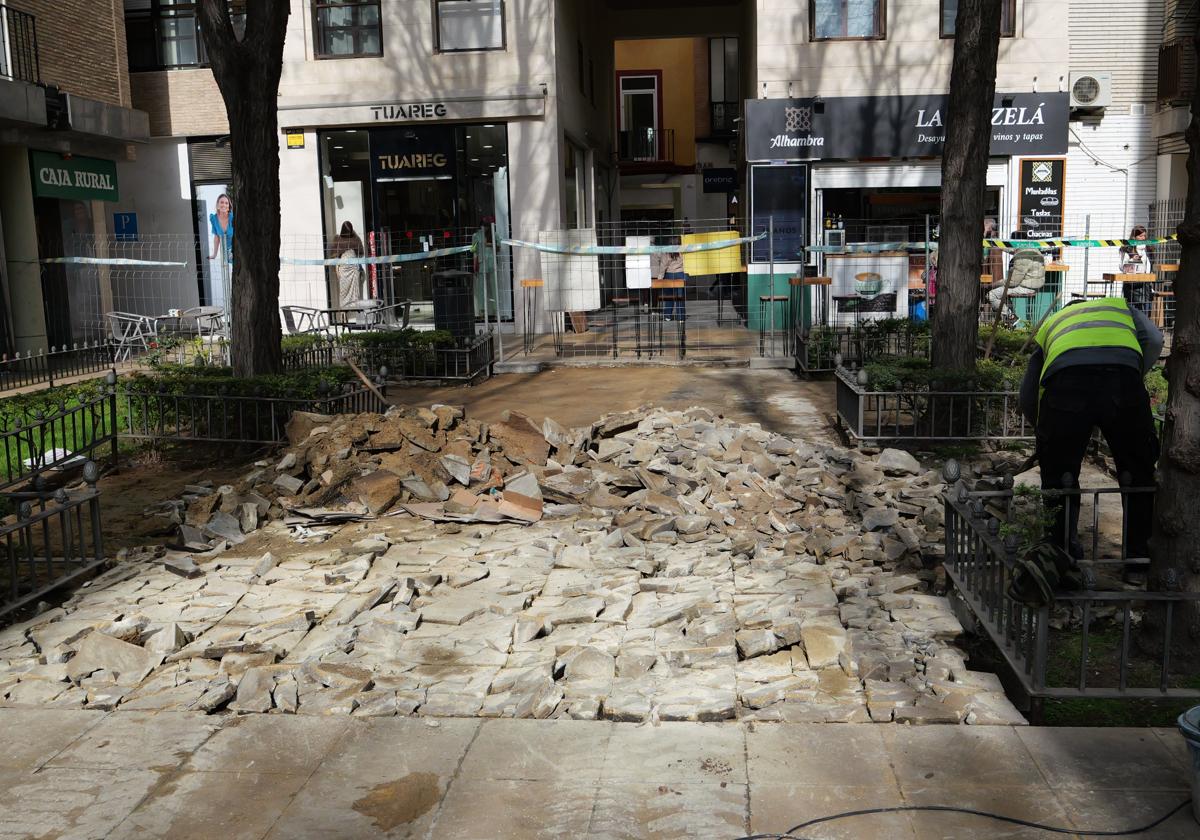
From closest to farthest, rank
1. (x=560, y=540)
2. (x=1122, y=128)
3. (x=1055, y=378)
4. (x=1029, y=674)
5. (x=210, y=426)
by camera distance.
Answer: (x=1029, y=674), (x=1055, y=378), (x=560, y=540), (x=210, y=426), (x=1122, y=128)

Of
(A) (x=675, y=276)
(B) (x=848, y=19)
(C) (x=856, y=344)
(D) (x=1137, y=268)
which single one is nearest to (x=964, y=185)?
(C) (x=856, y=344)

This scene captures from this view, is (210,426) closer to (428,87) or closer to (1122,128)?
(428,87)

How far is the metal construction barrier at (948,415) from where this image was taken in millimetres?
10750

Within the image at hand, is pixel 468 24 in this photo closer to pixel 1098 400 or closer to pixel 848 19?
pixel 848 19

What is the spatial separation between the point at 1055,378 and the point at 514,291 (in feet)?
50.9

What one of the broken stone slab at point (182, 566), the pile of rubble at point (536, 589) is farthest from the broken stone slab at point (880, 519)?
the broken stone slab at point (182, 566)

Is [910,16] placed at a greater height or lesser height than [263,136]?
greater

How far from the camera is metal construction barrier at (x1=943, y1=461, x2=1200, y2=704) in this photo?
495cm

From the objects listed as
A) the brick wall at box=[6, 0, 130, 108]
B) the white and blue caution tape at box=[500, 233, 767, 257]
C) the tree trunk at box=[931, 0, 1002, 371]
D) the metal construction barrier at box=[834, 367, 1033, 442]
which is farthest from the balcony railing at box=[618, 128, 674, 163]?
the metal construction barrier at box=[834, 367, 1033, 442]

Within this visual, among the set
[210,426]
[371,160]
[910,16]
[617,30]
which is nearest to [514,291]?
[371,160]

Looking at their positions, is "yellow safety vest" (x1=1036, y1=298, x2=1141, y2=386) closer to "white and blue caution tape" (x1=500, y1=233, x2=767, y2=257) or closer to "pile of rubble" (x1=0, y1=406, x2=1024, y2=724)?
"pile of rubble" (x1=0, y1=406, x2=1024, y2=724)

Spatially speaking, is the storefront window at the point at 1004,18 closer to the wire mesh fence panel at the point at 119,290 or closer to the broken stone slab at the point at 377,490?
the wire mesh fence panel at the point at 119,290

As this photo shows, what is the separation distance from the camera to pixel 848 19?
2138cm

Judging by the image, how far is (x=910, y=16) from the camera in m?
21.3
